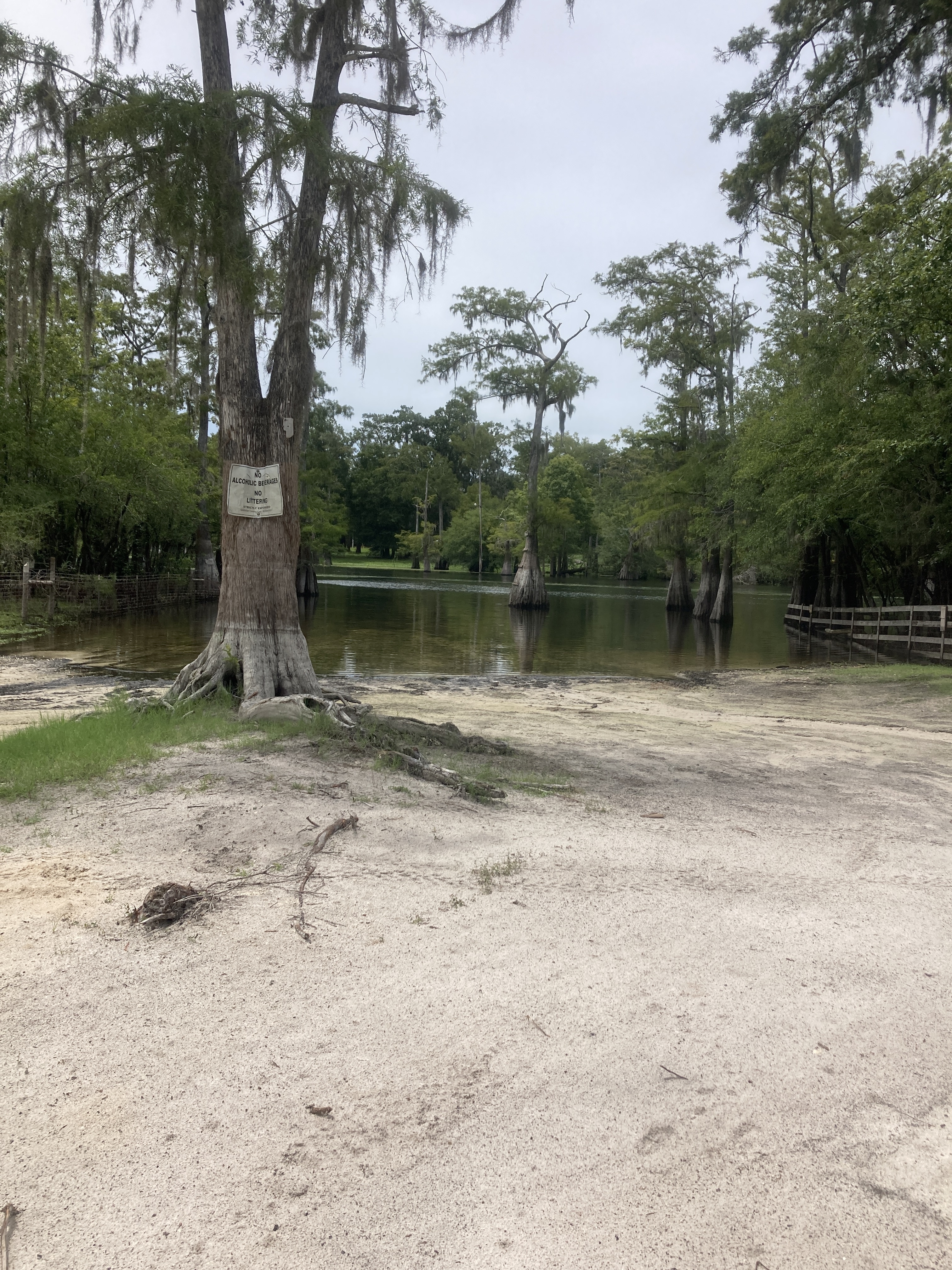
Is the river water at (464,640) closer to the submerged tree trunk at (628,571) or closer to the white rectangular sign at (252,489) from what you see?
the white rectangular sign at (252,489)

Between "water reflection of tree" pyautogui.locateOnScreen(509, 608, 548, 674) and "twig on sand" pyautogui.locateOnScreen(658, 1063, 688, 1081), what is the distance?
15.2m

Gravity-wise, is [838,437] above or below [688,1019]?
above

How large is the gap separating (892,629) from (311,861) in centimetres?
2202

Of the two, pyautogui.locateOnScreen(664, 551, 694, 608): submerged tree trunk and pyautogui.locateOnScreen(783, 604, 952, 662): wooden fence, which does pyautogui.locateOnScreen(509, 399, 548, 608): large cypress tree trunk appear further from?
pyautogui.locateOnScreen(783, 604, 952, 662): wooden fence

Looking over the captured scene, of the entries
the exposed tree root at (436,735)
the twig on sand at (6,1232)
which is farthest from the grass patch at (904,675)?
the twig on sand at (6,1232)

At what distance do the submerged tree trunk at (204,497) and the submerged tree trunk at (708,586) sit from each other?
74.8 ft

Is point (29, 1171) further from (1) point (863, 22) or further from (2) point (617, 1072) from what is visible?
(1) point (863, 22)

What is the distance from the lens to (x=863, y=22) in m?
10.1

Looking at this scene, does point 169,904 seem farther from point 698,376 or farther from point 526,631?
point 698,376

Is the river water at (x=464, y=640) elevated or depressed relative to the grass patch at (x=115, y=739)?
depressed

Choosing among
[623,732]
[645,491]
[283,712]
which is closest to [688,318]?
[645,491]

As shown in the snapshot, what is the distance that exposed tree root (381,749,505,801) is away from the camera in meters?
5.85

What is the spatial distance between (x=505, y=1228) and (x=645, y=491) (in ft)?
131

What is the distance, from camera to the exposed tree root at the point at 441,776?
5852 mm
